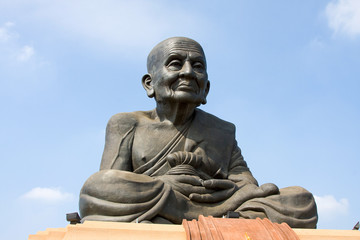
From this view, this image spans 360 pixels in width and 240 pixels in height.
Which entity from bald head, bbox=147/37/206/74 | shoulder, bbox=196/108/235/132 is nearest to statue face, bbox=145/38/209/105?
bald head, bbox=147/37/206/74

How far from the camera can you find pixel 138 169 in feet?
24.3

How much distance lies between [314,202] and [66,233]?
326 centimetres

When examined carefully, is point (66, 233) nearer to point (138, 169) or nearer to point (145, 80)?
point (138, 169)

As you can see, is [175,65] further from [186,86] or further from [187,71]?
[186,86]

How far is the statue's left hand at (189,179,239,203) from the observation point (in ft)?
22.3

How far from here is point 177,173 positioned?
23.1ft

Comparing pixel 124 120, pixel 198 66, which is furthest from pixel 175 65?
pixel 124 120

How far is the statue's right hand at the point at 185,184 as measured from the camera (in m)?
6.80

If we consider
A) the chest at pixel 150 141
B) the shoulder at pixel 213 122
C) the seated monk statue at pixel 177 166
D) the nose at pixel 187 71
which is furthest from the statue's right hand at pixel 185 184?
the nose at pixel 187 71

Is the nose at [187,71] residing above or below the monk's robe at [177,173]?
above

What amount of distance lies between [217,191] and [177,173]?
0.58 metres

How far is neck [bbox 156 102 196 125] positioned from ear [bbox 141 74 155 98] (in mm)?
202

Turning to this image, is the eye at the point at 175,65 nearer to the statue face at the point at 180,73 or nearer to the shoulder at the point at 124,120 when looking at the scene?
the statue face at the point at 180,73

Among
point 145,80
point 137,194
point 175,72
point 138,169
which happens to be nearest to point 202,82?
point 175,72
